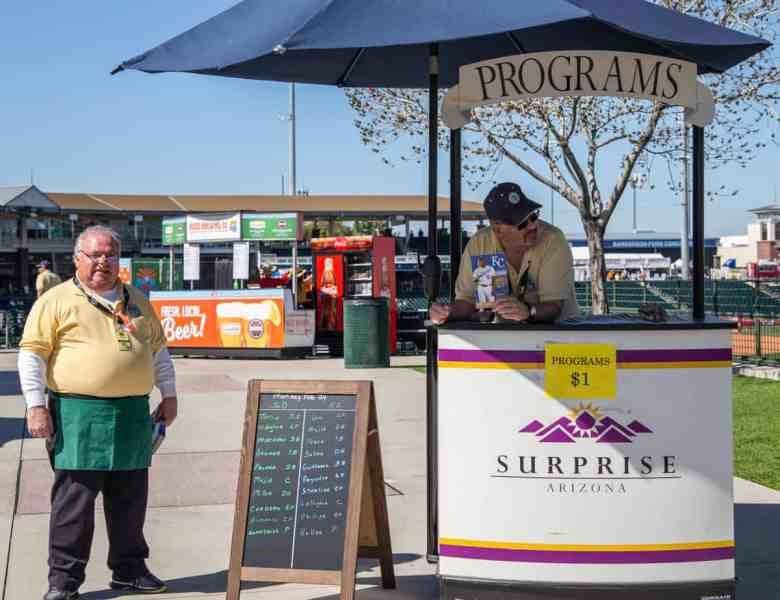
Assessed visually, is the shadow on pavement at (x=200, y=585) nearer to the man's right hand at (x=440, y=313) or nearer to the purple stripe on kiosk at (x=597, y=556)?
the purple stripe on kiosk at (x=597, y=556)

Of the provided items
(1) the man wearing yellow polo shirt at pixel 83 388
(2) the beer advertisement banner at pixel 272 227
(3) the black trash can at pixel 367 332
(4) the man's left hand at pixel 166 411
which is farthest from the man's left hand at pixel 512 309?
(2) the beer advertisement banner at pixel 272 227

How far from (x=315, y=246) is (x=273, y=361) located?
217 inches

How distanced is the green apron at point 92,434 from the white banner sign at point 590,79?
A: 236cm

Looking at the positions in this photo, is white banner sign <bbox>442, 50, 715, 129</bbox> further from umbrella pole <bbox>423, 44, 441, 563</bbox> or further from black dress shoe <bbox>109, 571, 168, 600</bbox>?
black dress shoe <bbox>109, 571, 168, 600</bbox>

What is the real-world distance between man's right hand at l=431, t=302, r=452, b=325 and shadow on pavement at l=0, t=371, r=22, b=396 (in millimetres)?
10632

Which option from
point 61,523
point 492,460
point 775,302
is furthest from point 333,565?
point 775,302

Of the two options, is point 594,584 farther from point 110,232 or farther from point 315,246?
point 315,246

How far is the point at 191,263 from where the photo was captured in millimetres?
23281

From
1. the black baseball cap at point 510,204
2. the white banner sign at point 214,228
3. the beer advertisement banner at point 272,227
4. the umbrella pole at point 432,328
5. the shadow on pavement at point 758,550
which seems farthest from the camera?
the white banner sign at point 214,228

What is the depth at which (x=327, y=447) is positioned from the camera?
5359 millimetres

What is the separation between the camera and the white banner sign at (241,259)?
73.2 ft

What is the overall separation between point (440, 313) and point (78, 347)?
5.93 ft

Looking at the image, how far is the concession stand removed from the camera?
20.5 meters

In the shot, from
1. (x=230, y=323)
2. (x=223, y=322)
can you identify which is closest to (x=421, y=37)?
(x=230, y=323)
